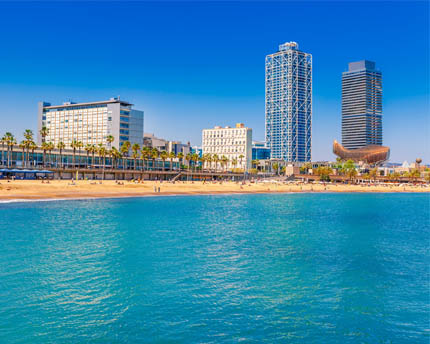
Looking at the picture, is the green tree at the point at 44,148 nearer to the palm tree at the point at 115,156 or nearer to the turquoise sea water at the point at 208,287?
the palm tree at the point at 115,156

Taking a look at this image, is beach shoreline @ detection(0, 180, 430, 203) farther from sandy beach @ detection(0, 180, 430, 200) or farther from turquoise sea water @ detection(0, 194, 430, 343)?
turquoise sea water @ detection(0, 194, 430, 343)

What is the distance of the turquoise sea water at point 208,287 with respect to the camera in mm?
17094

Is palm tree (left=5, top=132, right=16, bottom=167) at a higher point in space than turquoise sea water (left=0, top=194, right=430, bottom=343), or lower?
higher

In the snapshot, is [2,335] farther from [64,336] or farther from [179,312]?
[179,312]

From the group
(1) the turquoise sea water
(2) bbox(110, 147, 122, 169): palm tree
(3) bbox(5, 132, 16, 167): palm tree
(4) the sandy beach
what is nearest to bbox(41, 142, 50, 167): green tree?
(3) bbox(5, 132, 16, 167): palm tree

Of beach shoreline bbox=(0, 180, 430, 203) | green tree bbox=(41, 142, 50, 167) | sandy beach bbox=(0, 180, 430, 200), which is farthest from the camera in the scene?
green tree bbox=(41, 142, 50, 167)

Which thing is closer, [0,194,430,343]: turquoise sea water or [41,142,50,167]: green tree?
[0,194,430,343]: turquoise sea water

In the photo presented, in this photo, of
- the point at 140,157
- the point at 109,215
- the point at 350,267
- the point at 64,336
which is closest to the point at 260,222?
→ the point at 109,215

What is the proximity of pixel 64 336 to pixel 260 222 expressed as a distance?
4015cm

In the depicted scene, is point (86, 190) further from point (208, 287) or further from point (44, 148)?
point (208, 287)

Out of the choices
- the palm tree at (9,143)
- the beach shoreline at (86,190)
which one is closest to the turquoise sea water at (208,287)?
the beach shoreline at (86,190)

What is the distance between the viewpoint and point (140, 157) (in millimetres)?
172000

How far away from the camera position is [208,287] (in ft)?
74.6

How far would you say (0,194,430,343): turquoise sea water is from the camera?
1709 cm
